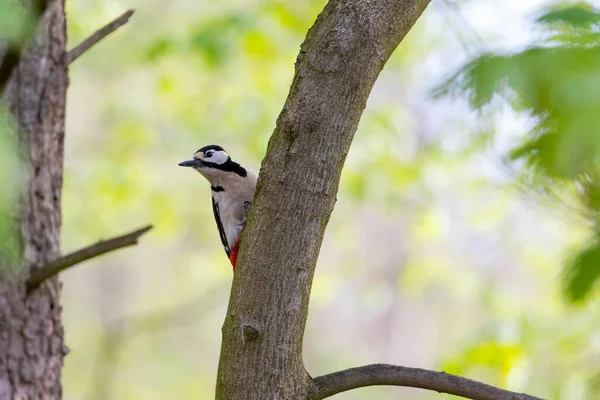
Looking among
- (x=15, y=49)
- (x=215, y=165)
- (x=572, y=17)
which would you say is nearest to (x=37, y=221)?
(x=215, y=165)

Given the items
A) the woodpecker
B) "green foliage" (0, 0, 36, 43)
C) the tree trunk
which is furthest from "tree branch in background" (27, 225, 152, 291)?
the woodpecker

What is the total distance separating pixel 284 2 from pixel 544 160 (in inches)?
208

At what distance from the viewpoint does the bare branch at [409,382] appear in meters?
1.77

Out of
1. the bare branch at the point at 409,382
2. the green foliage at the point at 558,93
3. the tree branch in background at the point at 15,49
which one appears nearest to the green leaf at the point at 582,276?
the green foliage at the point at 558,93

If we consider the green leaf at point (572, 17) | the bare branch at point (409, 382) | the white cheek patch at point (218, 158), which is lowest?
the bare branch at point (409, 382)

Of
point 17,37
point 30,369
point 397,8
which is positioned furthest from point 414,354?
point 17,37

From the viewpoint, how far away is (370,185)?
6.99 m

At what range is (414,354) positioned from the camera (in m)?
12.7

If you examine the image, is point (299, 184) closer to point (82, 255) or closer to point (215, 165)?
point (82, 255)

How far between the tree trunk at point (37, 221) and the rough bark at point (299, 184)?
1.16 meters

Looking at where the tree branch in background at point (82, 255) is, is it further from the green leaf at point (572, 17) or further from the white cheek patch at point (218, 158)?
the white cheek patch at point (218, 158)

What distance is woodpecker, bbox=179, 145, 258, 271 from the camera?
3.69 metres

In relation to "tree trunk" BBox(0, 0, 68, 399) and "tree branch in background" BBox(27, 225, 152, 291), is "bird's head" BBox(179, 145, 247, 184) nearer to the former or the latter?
"tree trunk" BBox(0, 0, 68, 399)

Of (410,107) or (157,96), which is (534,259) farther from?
(157,96)
